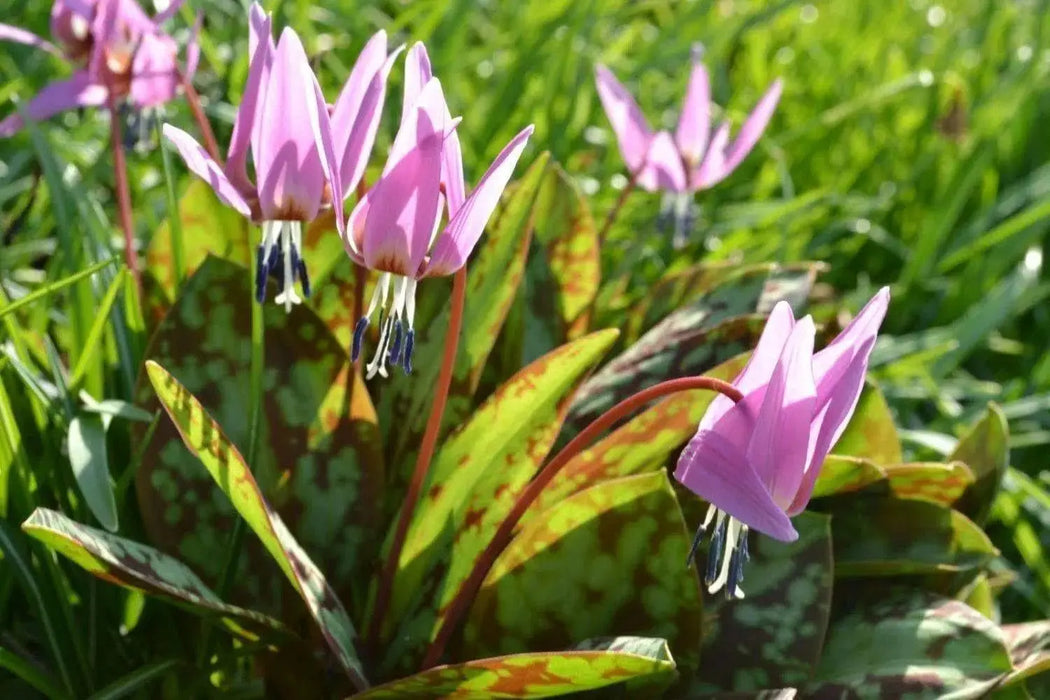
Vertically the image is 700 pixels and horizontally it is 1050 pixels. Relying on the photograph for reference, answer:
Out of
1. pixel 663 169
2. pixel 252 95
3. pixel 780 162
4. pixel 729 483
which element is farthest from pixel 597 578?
pixel 780 162

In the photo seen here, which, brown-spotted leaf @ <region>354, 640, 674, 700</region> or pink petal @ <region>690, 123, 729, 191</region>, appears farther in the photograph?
pink petal @ <region>690, 123, 729, 191</region>

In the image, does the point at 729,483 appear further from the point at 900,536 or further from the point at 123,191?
the point at 123,191

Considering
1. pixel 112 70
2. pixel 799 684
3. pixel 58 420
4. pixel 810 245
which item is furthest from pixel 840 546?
pixel 810 245

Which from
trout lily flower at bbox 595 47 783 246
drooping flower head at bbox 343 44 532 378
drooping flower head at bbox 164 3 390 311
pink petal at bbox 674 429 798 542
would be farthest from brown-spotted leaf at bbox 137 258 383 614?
trout lily flower at bbox 595 47 783 246

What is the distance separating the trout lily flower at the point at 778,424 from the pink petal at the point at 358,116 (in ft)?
1.14

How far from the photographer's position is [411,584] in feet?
4.29

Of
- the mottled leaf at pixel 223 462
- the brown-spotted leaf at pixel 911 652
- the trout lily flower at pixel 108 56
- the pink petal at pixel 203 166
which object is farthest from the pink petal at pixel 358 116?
the brown-spotted leaf at pixel 911 652

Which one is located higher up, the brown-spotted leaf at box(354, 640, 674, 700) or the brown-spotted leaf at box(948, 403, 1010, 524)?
the brown-spotted leaf at box(354, 640, 674, 700)

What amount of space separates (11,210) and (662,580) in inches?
61.5

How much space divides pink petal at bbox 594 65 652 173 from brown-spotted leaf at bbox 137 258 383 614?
67 cm

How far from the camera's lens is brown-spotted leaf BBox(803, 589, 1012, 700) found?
4.14 ft

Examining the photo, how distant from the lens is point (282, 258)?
1.20 m

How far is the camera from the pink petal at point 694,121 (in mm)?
1860

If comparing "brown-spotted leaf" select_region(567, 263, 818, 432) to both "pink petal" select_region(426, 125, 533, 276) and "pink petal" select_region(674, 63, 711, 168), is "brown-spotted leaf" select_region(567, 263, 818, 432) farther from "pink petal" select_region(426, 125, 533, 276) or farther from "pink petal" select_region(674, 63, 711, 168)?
"pink petal" select_region(426, 125, 533, 276)
